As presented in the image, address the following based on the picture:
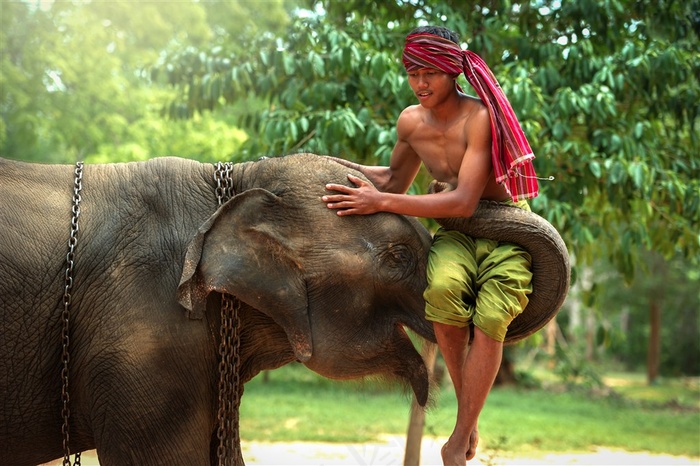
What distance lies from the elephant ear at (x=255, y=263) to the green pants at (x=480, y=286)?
0.51 m

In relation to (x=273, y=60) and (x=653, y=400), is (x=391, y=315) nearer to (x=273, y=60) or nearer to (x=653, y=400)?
(x=273, y=60)

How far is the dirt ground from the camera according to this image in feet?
29.4

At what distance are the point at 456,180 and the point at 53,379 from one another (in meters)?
1.78

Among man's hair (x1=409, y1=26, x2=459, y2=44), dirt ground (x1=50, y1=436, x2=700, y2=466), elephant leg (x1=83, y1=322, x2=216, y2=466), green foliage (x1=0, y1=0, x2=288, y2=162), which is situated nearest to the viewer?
elephant leg (x1=83, y1=322, x2=216, y2=466)

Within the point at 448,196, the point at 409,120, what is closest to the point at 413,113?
the point at 409,120

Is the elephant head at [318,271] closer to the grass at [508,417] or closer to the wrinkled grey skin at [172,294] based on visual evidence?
the wrinkled grey skin at [172,294]

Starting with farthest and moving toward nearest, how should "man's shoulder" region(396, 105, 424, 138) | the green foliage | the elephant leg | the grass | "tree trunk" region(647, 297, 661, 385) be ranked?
"tree trunk" region(647, 297, 661, 385) → the green foliage → the grass → "man's shoulder" region(396, 105, 424, 138) → the elephant leg

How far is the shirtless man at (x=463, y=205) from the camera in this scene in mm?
3559

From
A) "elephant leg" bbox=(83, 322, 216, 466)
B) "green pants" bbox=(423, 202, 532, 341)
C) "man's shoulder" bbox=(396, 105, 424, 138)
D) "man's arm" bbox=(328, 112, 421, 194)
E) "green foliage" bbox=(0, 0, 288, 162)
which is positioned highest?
"green foliage" bbox=(0, 0, 288, 162)

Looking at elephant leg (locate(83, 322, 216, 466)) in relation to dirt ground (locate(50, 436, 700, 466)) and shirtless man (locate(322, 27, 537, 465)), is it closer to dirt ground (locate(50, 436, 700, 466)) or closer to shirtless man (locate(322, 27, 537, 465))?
shirtless man (locate(322, 27, 537, 465))

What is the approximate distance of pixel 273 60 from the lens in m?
6.73

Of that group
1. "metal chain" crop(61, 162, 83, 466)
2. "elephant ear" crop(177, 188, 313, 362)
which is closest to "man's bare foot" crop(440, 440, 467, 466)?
"elephant ear" crop(177, 188, 313, 362)

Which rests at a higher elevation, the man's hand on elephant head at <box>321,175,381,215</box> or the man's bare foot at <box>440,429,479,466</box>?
the man's hand on elephant head at <box>321,175,381,215</box>

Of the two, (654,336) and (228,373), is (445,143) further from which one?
Result: (654,336)
